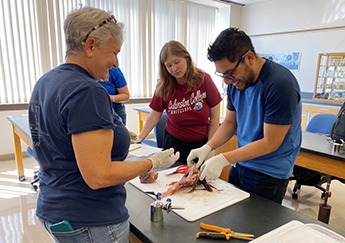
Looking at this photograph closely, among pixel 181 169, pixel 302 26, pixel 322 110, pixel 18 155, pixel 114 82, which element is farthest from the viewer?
pixel 302 26

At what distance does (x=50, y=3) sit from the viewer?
12.8 feet

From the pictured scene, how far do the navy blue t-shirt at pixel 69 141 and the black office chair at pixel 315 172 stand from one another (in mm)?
2162

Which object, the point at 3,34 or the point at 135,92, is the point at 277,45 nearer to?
the point at 135,92

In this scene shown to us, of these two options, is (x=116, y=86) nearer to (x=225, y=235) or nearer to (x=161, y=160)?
(x=161, y=160)

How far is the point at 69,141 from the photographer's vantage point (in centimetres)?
74

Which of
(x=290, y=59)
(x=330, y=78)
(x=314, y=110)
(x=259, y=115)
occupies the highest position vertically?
(x=290, y=59)

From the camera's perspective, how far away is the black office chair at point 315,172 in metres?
2.44

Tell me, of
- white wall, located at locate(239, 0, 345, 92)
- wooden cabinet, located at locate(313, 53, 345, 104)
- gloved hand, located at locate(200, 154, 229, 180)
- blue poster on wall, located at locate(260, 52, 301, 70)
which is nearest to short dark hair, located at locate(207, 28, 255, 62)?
gloved hand, located at locate(200, 154, 229, 180)

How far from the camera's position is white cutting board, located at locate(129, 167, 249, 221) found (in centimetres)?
102

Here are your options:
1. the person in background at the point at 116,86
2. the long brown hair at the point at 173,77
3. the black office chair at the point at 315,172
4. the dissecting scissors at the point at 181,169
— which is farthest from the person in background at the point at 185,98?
the black office chair at the point at 315,172

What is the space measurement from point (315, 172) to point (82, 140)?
246 centimetres

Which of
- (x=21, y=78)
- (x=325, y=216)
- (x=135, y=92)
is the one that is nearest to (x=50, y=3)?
(x=21, y=78)

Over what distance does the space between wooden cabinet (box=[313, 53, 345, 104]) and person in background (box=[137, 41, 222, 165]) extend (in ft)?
12.5

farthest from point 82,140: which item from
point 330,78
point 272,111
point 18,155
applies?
point 330,78
